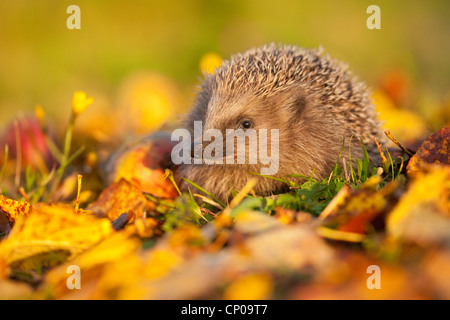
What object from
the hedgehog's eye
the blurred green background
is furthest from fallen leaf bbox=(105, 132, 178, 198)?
the blurred green background

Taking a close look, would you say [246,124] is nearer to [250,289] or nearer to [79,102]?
[79,102]

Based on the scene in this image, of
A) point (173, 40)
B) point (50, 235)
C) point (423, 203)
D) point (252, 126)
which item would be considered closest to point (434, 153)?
point (423, 203)

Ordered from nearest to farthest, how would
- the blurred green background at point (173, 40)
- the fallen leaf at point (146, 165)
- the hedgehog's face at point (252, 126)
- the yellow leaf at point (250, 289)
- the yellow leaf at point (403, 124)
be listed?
the yellow leaf at point (250, 289) → the hedgehog's face at point (252, 126) → the fallen leaf at point (146, 165) → the yellow leaf at point (403, 124) → the blurred green background at point (173, 40)

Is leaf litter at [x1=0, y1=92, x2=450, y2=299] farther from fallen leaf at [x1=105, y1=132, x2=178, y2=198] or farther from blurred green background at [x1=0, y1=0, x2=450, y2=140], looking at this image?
blurred green background at [x1=0, y1=0, x2=450, y2=140]

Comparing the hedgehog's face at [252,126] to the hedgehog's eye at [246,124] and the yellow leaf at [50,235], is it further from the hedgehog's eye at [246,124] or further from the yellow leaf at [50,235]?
the yellow leaf at [50,235]

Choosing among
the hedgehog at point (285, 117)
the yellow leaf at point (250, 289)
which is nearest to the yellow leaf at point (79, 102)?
the hedgehog at point (285, 117)

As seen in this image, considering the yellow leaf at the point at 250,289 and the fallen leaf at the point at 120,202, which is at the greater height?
the fallen leaf at the point at 120,202
